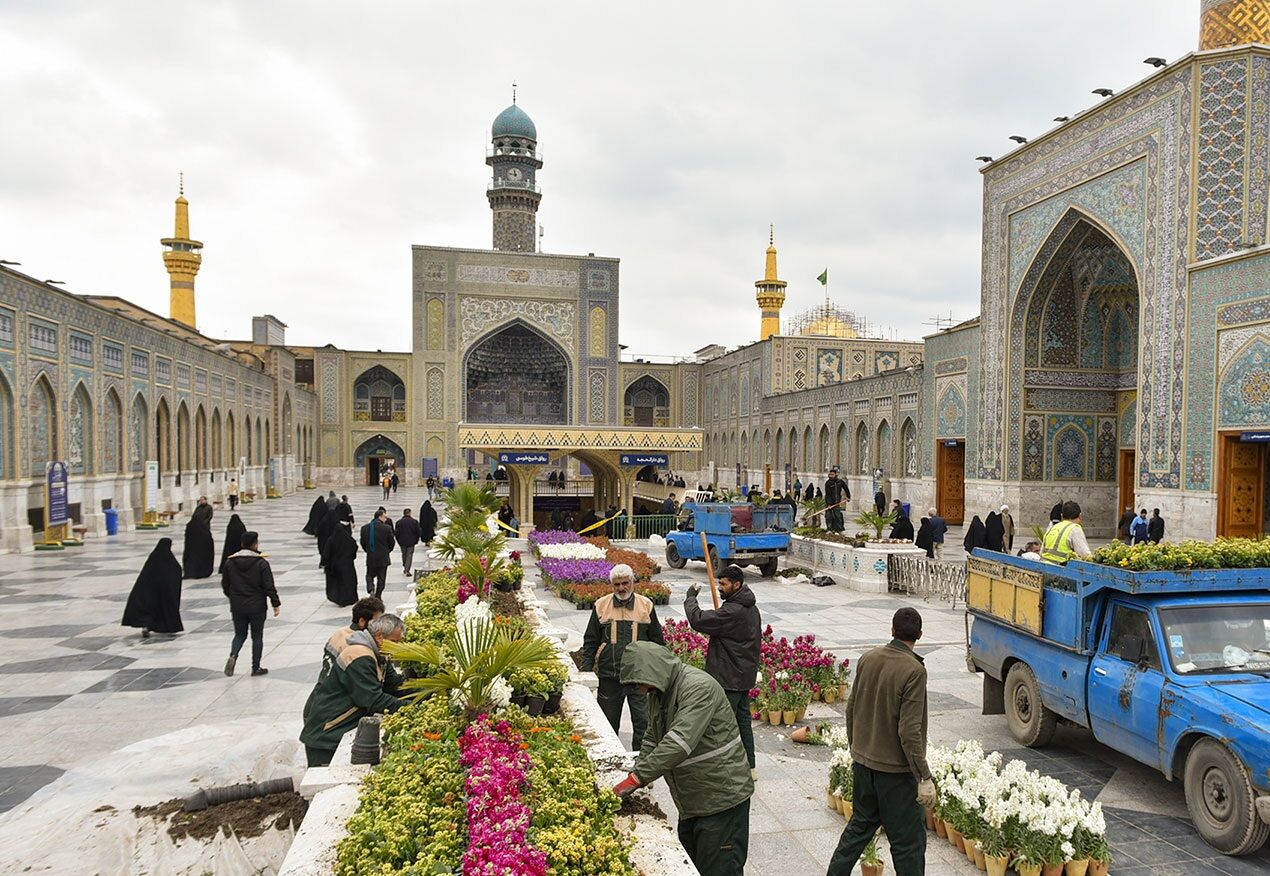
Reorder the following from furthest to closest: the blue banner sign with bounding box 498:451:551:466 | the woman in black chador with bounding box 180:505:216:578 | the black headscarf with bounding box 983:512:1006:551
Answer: the blue banner sign with bounding box 498:451:551:466, the black headscarf with bounding box 983:512:1006:551, the woman in black chador with bounding box 180:505:216:578

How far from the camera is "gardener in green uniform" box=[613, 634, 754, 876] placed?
11.3 ft

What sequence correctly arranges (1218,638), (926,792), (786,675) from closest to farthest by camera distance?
(926,792)
(1218,638)
(786,675)

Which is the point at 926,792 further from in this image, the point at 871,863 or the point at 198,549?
the point at 198,549

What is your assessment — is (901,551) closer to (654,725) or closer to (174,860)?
(654,725)

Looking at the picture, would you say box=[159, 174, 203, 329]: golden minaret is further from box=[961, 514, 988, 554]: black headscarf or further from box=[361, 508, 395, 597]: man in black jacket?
box=[961, 514, 988, 554]: black headscarf

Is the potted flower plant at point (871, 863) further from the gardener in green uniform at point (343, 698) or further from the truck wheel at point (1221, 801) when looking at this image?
the gardener in green uniform at point (343, 698)

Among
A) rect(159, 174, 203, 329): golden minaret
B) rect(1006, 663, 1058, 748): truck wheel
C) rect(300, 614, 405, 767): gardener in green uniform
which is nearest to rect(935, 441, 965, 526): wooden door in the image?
rect(1006, 663, 1058, 748): truck wheel

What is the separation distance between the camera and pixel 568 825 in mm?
3430

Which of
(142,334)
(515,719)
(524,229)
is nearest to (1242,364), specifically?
(515,719)

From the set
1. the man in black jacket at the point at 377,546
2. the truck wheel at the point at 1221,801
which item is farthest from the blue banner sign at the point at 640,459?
the truck wheel at the point at 1221,801

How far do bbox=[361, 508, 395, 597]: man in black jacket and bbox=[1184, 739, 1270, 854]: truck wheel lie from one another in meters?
10.1

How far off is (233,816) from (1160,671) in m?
5.45

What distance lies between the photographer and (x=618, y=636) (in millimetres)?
5738

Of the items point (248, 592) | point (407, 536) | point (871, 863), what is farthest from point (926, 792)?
point (407, 536)
